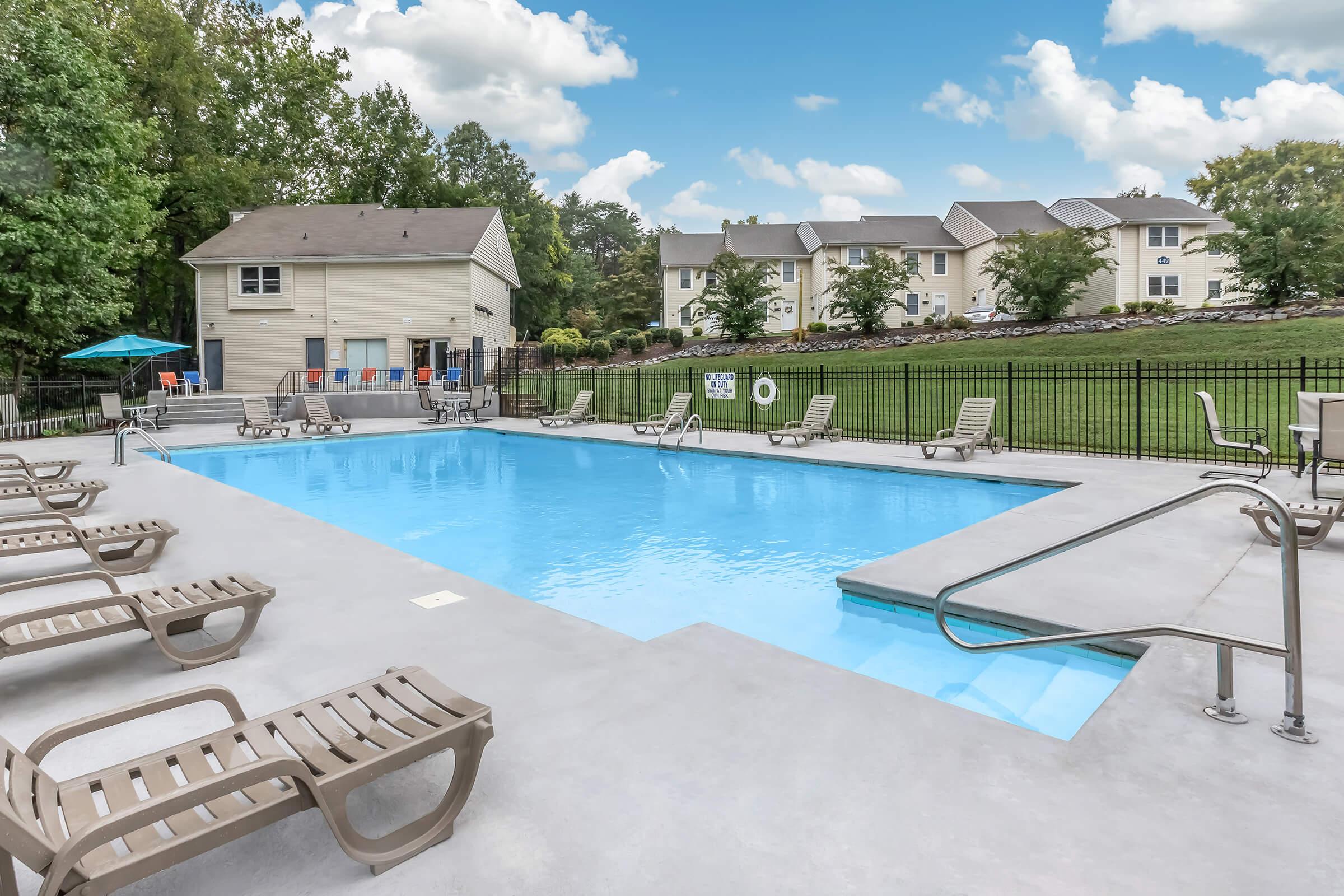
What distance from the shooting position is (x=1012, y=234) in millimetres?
38125

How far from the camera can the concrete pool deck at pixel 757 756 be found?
223 centimetres

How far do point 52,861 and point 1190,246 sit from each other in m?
45.4

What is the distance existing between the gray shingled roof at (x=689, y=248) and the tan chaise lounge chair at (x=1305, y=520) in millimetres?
38008

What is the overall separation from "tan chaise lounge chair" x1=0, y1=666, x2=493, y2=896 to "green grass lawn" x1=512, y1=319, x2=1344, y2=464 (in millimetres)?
12094

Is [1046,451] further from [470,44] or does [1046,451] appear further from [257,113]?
[470,44]

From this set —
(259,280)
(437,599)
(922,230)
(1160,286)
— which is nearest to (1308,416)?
(437,599)

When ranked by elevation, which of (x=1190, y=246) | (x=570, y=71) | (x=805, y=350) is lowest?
(x=805, y=350)

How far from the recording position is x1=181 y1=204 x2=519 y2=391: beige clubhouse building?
28.4 meters

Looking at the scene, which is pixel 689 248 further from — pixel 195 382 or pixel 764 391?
pixel 195 382

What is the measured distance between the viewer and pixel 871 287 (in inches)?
1212

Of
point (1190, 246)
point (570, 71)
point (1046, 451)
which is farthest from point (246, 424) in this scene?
point (1190, 246)

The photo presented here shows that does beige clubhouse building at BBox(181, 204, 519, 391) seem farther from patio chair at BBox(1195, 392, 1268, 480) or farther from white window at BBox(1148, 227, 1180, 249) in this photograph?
white window at BBox(1148, 227, 1180, 249)

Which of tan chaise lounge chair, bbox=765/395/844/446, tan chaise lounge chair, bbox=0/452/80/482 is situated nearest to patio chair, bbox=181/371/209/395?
tan chaise lounge chair, bbox=0/452/80/482

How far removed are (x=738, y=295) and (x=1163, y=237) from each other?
72.3ft
